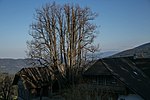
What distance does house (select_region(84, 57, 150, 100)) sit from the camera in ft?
79.8

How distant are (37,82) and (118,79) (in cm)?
1591

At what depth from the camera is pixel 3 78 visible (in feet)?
178

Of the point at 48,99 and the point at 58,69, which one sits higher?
the point at 58,69

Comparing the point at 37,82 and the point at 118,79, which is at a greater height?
the point at 118,79

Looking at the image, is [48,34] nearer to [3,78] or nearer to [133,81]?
[133,81]

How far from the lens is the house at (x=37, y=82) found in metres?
37.5

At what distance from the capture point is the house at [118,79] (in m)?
24.3

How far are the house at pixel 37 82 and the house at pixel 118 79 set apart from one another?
27.3 ft

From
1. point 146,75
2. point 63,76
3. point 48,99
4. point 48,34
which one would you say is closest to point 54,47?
point 48,34

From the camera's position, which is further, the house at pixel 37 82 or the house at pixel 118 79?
the house at pixel 37 82

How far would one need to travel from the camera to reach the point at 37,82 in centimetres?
3759

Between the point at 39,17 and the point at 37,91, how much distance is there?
451 inches

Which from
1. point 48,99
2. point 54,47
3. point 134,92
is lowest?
point 48,99

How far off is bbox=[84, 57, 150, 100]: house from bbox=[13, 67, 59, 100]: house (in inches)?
328
